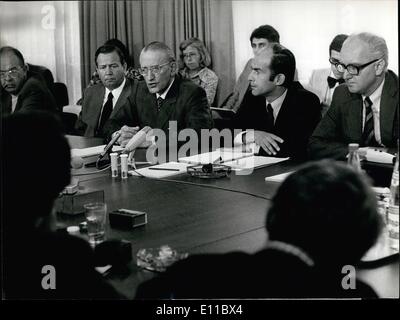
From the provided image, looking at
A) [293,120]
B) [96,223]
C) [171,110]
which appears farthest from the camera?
[171,110]

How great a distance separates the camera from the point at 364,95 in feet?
8.62

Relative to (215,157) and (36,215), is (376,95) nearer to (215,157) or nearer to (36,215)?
(215,157)

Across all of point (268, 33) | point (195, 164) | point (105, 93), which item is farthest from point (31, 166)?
point (268, 33)

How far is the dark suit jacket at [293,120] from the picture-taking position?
283 cm

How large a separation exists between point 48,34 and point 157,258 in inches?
91.8

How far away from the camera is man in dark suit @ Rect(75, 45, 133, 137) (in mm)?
3740

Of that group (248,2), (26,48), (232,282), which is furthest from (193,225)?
(248,2)

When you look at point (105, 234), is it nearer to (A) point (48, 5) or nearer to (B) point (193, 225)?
(B) point (193, 225)

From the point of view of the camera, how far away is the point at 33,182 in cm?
142

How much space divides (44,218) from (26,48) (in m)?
0.99

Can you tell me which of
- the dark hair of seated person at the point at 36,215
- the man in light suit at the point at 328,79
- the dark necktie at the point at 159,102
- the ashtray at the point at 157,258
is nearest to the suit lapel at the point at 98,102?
the dark necktie at the point at 159,102

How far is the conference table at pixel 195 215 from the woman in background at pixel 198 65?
8.63 ft

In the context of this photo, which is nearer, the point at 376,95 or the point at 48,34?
the point at 376,95

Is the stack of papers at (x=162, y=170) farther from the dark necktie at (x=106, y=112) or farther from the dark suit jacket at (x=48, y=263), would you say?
the dark necktie at (x=106, y=112)
